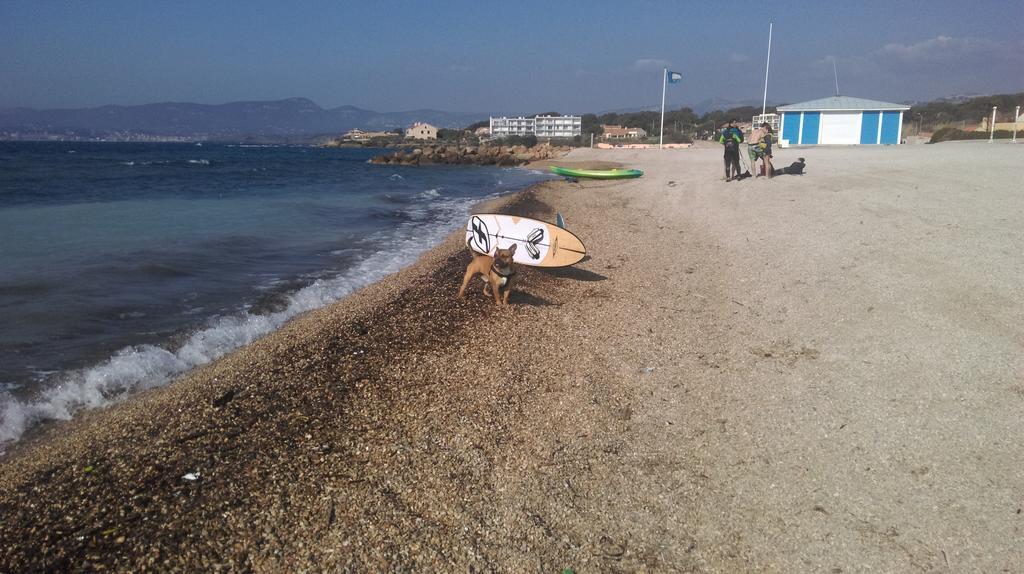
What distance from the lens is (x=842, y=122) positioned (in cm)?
3659

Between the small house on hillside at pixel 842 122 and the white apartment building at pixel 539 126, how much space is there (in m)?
93.5

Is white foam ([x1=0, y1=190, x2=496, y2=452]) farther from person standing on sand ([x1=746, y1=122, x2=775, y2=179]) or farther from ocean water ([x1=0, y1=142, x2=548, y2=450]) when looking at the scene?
person standing on sand ([x1=746, y1=122, x2=775, y2=179])

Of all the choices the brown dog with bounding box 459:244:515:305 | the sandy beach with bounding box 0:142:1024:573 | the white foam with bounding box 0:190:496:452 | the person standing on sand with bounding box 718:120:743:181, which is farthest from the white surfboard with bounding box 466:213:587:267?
the person standing on sand with bounding box 718:120:743:181

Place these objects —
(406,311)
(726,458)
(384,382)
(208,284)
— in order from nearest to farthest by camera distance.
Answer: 1. (726,458)
2. (384,382)
3. (406,311)
4. (208,284)

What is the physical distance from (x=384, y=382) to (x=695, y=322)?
3.51m

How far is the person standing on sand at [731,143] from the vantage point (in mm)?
17562

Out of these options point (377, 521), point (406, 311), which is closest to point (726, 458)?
point (377, 521)

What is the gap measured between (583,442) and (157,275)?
30.1ft

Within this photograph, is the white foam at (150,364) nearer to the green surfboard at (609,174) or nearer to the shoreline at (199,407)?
the shoreline at (199,407)

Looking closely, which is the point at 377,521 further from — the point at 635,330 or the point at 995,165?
the point at 995,165

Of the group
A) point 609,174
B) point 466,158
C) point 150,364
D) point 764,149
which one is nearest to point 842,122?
point 609,174

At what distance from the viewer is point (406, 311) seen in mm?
7312

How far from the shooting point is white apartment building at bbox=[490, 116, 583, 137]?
135 meters

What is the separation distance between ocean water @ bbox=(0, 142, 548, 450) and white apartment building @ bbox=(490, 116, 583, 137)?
373 ft
